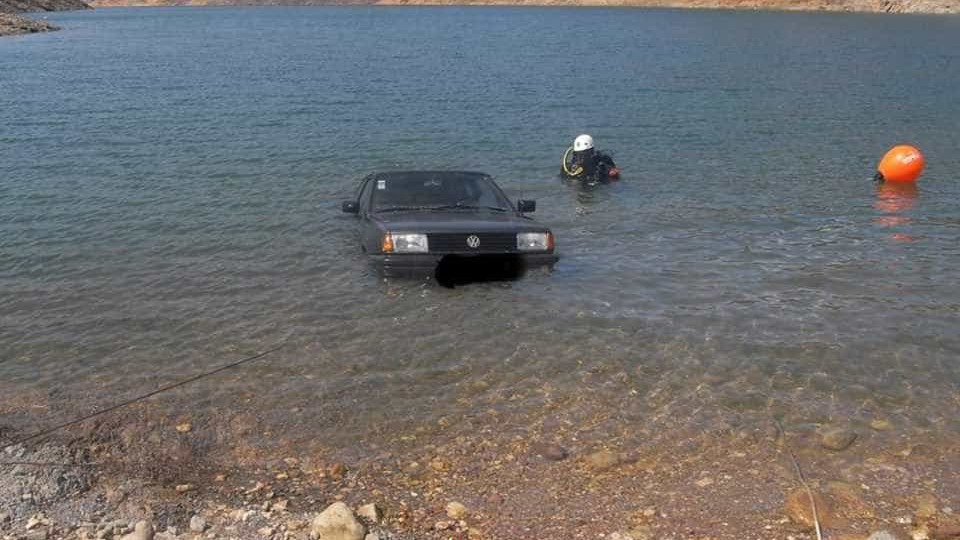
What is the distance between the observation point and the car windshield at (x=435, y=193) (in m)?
11.0

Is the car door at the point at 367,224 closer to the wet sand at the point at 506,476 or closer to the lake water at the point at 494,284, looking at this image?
the lake water at the point at 494,284

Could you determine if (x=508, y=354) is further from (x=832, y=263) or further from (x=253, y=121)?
(x=253, y=121)

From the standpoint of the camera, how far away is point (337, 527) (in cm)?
516

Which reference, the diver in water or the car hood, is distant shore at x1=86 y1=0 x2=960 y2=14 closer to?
the diver in water

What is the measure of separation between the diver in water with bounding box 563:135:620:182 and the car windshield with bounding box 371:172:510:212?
15.6 ft

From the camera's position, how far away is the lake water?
24.8 ft

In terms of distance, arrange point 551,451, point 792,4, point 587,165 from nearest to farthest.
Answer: point 551,451 < point 587,165 < point 792,4

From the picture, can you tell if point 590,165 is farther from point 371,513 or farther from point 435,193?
point 371,513

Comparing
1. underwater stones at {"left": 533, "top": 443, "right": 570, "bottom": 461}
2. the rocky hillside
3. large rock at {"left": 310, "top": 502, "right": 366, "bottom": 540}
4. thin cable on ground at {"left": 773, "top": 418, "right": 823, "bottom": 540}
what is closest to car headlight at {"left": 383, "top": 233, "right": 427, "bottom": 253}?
underwater stones at {"left": 533, "top": 443, "right": 570, "bottom": 461}

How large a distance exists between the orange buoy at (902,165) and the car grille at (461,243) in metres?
10.0

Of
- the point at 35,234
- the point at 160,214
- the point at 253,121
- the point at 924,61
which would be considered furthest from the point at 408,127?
the point at 924,61

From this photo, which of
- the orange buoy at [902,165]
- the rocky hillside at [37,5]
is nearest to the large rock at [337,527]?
the orange buoy at [902,165]

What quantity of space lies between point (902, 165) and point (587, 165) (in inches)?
232

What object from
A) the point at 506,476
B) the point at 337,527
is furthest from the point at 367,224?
the point at 337,527
